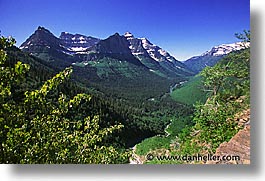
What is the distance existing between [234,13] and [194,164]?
1.61m

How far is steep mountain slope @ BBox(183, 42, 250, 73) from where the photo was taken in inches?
165

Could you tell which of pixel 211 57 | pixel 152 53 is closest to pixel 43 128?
pixel 152 53

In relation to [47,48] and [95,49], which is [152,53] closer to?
[95,49]

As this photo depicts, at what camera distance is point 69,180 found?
3914mm

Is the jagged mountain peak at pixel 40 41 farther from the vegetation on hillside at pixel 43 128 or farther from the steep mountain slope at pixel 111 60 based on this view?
the vegetation on hillside at pixel 43 128

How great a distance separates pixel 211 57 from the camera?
165 inches

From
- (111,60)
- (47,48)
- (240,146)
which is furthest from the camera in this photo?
(111,60)

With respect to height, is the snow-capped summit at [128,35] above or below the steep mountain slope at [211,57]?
above

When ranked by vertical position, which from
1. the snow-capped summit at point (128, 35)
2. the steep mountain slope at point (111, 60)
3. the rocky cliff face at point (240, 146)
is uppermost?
the snow-capped summit at point (128, 35)

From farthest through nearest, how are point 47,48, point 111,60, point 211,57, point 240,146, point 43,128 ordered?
point 111,60 < point 47,48 < point 211,57 < point 240,146 < point 43,128

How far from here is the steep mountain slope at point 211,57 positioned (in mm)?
4180

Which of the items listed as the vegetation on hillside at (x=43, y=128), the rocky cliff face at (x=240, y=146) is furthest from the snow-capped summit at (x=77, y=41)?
the rocky cliff face at (x=240, y=146)

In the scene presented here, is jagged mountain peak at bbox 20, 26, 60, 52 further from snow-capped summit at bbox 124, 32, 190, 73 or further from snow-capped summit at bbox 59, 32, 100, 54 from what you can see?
snow-capped summit at bbox 124, 32, 190, 73

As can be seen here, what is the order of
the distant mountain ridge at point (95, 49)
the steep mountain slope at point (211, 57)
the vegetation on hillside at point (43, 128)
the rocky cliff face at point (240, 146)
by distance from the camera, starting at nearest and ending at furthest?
the vegetation on hillside at point (43, 128)
the rocky cliff face at point (240, 146)
the steep mountain slope at point (211, 57)
the distant mountain ridge at point (95, 49)
